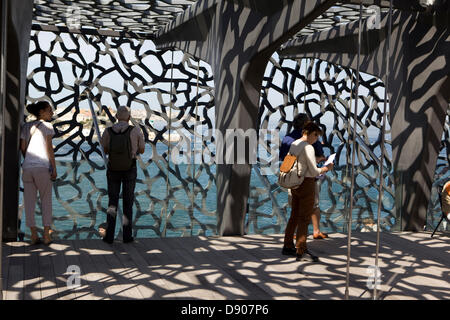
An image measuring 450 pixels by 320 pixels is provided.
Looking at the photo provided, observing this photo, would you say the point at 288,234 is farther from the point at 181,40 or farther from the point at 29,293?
the point at 181,40

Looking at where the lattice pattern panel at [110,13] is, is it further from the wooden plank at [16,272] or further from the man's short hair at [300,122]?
the wooden plank at [16,272]

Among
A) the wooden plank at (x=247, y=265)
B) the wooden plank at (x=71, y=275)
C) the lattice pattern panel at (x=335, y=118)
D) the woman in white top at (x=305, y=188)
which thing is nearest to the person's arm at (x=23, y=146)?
the wooden plank at (x=71, y=275)

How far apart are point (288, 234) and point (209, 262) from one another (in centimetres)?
97

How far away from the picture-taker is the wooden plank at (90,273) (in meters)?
4.77

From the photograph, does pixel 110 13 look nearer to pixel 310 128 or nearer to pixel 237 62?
pixel 237 62

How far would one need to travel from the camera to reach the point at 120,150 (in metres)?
6.57

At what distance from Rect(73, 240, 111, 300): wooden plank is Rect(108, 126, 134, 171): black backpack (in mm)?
966

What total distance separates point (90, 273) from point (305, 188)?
2352 millimetres

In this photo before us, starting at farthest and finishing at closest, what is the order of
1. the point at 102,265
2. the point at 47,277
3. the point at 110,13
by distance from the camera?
the point at 110,13, the point at 102,265, the point at 47,277

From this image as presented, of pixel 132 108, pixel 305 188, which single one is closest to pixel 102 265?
pixel 305 188

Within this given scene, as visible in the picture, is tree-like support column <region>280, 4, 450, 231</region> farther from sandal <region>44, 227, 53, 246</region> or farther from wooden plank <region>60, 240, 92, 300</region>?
sandal <region>44, 227, 53, 246</region>

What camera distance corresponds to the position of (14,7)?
5.90 m

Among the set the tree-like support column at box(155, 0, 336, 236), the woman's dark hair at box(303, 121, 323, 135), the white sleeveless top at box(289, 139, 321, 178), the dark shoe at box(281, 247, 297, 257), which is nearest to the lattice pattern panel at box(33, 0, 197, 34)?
the tree-like support column at box(155, 0, 336, 236)

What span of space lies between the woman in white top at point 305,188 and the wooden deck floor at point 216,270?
24 cm
